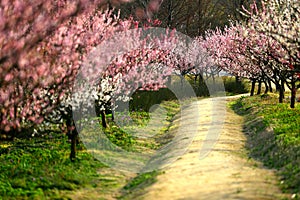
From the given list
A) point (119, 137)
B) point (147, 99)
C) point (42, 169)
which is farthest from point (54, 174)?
point (147, 99)

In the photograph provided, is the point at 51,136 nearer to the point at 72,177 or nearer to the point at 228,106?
the point at 72,177

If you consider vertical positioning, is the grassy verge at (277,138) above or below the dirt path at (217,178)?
above

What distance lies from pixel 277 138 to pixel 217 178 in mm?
4633

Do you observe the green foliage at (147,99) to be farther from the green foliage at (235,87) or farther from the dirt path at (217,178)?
the dirt path at (217,178)

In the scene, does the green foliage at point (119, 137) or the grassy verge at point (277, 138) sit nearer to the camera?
the grassy verge at point (277, 138)

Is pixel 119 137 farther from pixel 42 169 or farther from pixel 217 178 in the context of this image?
pixel 217 178

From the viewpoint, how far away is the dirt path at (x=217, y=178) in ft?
33.0

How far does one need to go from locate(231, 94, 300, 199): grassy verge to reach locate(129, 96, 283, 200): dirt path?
1.22ft

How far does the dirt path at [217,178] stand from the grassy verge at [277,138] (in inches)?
14.6

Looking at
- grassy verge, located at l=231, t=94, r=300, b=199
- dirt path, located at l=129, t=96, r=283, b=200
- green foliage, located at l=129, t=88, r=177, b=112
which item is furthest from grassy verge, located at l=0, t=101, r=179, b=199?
green foliage, located at l=129, t=88, r=177, b=112

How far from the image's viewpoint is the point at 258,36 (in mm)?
20625

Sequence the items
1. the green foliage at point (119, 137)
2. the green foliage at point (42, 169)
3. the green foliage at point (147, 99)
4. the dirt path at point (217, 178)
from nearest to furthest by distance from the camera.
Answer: the dirt path at point (217, 178)
the green foliage at point (42, 169)
the green foliage at point (119, 137)
the green foliage at point (147, 99)

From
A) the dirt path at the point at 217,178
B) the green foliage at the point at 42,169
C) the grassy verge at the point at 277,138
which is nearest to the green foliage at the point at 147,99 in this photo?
the grassy verge at the point at 277,138

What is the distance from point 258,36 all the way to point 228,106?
25.5ft
